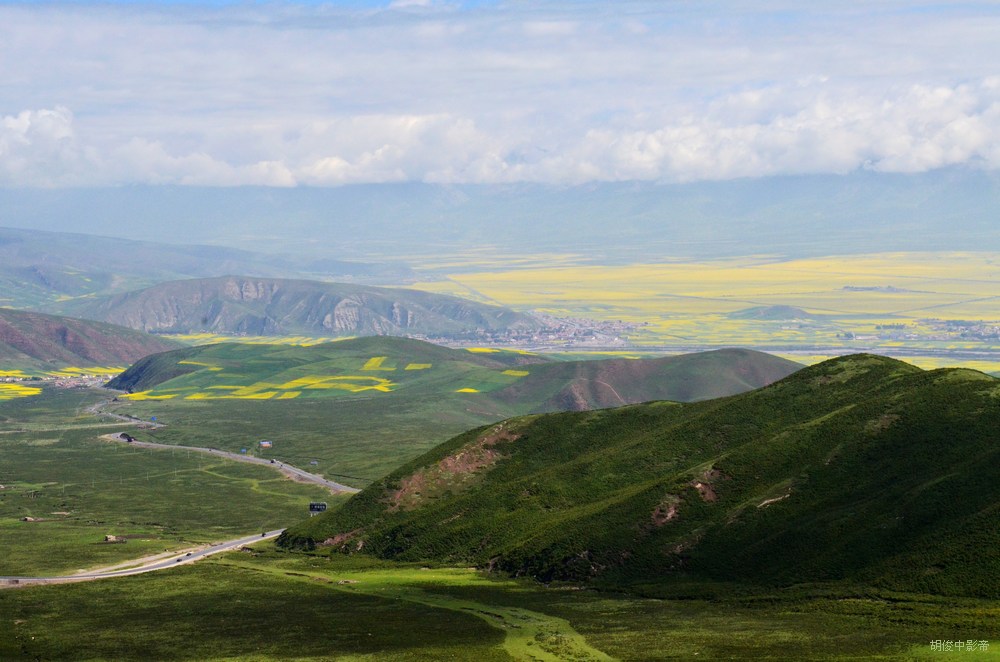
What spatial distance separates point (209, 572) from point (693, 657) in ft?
196

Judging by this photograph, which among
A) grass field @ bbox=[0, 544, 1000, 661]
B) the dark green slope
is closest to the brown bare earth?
the dark green slope

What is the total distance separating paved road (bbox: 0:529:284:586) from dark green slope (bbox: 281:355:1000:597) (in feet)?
22.0

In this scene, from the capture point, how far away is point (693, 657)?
84062mm

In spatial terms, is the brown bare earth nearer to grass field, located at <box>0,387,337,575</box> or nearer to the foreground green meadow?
the foreground green meadow

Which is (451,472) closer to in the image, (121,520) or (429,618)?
(121,520)

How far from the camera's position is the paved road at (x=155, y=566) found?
12512 cm

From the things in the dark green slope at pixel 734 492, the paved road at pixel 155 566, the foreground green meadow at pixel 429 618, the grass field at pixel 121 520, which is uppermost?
the dark green slope at pixel 734 492

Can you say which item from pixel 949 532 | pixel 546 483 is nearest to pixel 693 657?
pixel 949 532

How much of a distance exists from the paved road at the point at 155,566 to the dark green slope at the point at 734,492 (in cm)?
671

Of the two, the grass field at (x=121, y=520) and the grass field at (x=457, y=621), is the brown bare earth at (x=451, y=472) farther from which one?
the grass field at (x=457, y=621)

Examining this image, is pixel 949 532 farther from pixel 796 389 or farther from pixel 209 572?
pixel 209 572

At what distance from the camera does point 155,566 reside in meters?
133

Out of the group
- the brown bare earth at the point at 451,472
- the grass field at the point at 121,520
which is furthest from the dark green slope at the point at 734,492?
the grass field at the point at 121,520

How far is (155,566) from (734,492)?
196ft
